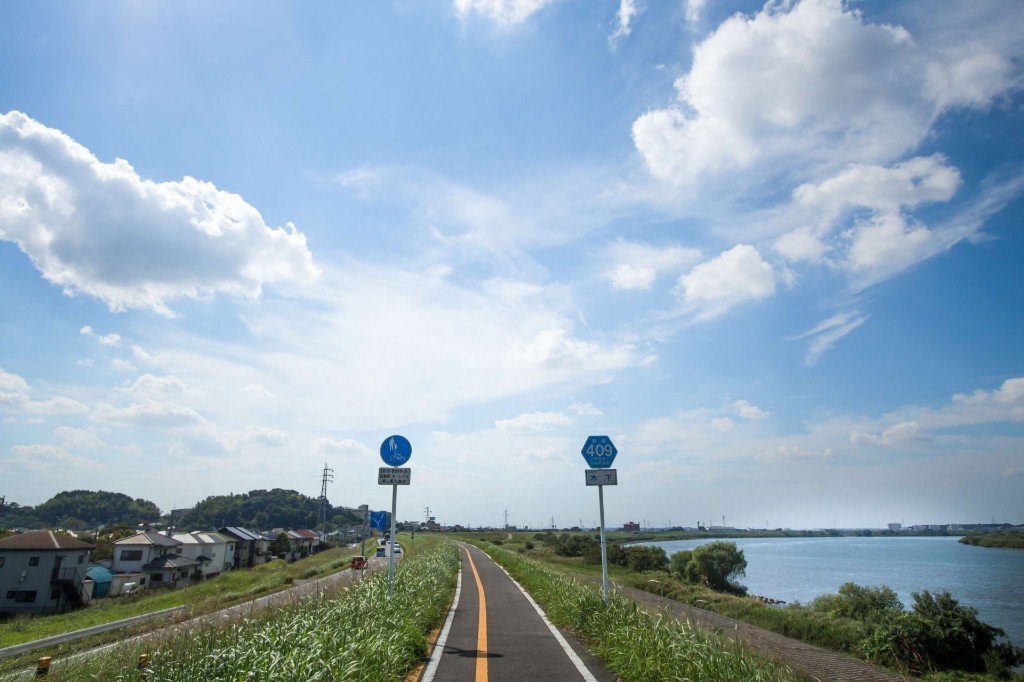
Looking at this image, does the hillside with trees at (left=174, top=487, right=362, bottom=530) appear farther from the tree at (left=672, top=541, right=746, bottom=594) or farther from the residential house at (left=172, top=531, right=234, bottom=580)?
the tree at (left=672, top=541, right=746, bottom=594)

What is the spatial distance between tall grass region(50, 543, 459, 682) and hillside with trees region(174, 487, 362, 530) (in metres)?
138

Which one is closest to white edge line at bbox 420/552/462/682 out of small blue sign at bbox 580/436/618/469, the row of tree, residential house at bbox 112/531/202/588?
small blue sign at bbox 580/436/618/469

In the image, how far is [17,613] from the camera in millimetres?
33531

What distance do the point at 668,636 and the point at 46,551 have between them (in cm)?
4828

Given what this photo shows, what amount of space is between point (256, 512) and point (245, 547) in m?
80.2

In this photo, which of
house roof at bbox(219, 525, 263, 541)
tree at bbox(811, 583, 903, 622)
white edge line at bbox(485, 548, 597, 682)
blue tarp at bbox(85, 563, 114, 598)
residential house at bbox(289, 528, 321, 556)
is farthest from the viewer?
residential house at bbox(289, 528, 321, 556)

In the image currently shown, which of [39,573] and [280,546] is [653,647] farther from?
[280,546]

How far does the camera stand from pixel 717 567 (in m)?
39.0

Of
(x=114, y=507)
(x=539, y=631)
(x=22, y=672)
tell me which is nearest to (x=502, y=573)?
(x=539, y=631)

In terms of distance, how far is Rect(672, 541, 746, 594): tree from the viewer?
38.4m

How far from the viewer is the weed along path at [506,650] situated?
6.23m

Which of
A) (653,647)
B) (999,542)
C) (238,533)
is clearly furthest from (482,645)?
(999,542)

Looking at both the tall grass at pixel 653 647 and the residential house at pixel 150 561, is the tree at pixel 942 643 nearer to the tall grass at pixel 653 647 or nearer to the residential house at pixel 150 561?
the tall grass at pixel 653 647

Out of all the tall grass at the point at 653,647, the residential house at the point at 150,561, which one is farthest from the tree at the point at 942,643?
the residential house at the point at 150,561
